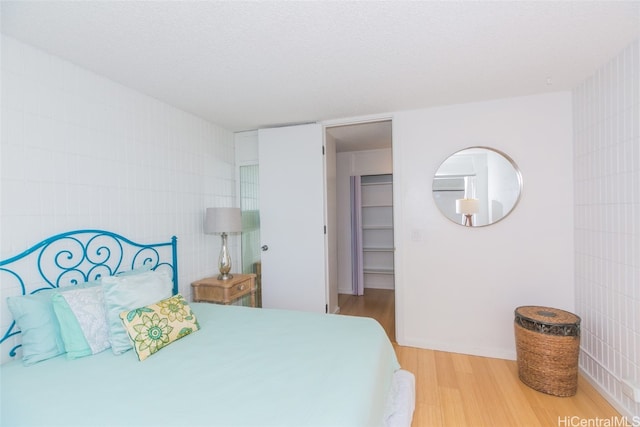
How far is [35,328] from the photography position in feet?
4.69

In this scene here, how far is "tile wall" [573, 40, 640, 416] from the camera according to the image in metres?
1.71

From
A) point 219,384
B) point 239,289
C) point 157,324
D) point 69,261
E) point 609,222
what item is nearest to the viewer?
point 219,384

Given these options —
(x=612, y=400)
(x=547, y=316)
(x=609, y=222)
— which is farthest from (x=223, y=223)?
(x=612, y=400)

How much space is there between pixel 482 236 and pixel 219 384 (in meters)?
2.40

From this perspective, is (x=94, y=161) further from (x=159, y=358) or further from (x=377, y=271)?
(x=377, y=271)

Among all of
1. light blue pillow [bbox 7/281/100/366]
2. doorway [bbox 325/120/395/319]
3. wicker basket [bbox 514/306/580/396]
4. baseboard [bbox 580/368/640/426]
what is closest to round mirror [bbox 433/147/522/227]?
wicker basket [bbox 514/306/580/396]

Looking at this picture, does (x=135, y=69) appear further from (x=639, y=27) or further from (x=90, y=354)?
(x=639, y=27)

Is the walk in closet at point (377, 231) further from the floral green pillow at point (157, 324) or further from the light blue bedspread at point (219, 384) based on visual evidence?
the floral green pillow at point (157, 324)

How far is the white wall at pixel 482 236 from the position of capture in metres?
2.40

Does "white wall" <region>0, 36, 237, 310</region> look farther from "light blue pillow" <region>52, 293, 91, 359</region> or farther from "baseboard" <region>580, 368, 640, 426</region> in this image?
"baseboard" <region>580, 368, 640, 426</region>

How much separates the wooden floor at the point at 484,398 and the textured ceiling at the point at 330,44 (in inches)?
89.2

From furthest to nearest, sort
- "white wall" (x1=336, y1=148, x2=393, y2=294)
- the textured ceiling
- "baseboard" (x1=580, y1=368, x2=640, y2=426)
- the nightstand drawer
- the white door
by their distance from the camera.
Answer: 1. "white wall" (x1=336, y1=148, x2=393, y2=294)
2. the white door
3. the nightstand drawer
4. "baseboard" (x1=580, y1=368, x2=640, y2=426)
5. the textured ceiling

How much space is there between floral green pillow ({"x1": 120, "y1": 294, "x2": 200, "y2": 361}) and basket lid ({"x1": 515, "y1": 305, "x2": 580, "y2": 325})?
2328 mm

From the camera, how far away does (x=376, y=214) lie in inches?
198
